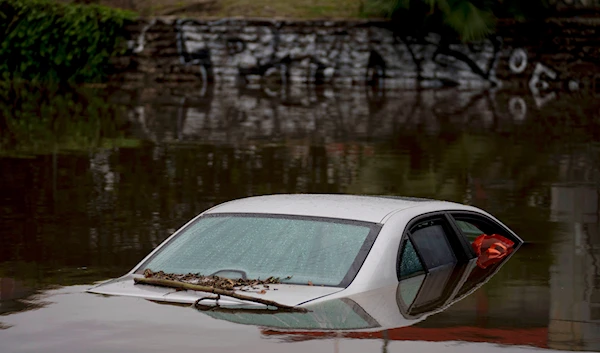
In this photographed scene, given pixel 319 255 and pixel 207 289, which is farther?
pixel 319 255

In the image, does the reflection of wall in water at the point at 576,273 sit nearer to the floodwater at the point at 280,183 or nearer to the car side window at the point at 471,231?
the floodwater at the point at 280,183

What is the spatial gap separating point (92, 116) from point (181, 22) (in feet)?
41.5

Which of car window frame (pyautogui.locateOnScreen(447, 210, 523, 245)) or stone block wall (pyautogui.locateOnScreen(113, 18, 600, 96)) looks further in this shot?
stone block wall (pyautogui.locateOnScreen(113, 18, 600, 96))

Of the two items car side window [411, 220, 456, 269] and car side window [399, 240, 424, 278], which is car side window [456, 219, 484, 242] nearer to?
car side window [411, 220, 456, 269]

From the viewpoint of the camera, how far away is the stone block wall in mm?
36469

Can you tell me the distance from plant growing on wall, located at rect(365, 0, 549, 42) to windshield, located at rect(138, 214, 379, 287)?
29003 millimetres

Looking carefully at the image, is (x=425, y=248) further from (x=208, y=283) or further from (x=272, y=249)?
(x=208, y=283)

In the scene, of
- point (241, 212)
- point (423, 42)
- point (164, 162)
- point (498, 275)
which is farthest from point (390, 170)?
point (423, 42)

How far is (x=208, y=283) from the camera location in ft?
20.5

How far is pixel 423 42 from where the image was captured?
36.7 meters

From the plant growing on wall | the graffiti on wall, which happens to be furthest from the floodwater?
the graffiti on wall

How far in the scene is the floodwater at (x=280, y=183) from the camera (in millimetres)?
6234

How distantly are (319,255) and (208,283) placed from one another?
60 centimetres

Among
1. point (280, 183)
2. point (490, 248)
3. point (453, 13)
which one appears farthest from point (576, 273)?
point (453, 13)
